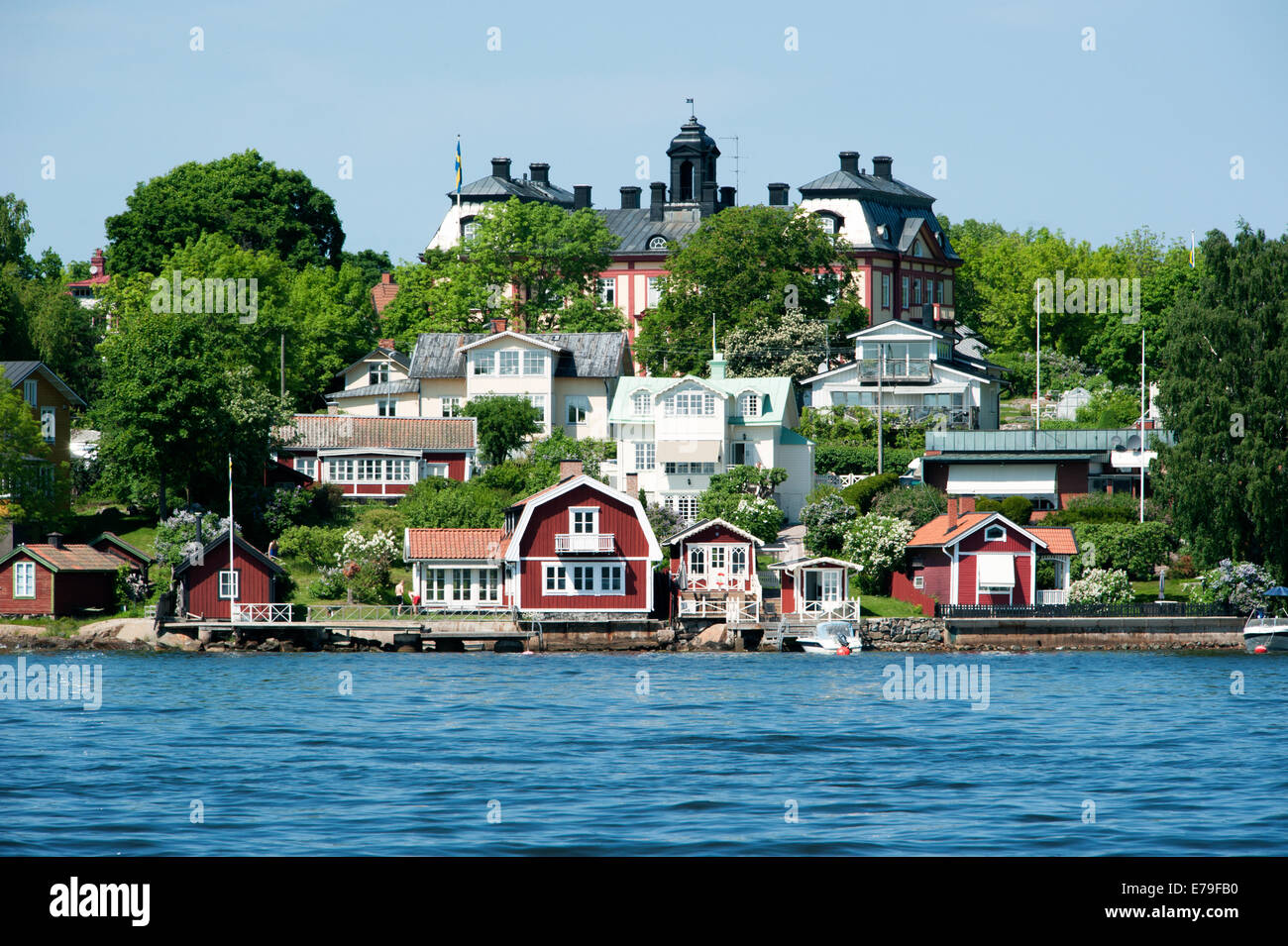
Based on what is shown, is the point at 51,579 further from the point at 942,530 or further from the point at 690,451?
the point at 942,530

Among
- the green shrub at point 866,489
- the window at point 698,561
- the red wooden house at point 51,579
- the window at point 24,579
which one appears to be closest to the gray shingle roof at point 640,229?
the green shrub at point 866,489

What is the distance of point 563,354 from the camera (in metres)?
79.5

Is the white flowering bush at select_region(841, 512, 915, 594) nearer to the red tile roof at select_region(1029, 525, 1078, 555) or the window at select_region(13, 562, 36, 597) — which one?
the red tile roof at select_region(1029, 525, 1078, 555)

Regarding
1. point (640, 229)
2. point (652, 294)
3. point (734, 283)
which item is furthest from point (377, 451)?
point (640, 229)

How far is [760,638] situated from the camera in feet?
185

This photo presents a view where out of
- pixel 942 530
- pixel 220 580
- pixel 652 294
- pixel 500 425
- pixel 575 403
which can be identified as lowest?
pixel 220 580

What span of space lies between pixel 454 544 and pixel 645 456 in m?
15.8

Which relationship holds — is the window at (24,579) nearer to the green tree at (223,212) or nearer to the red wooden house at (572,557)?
the red wooden house at (572,557)

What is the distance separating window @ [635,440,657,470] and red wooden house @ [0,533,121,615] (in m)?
25.9
